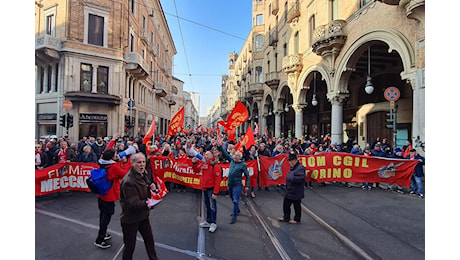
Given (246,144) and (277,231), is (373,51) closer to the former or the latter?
(246,144)

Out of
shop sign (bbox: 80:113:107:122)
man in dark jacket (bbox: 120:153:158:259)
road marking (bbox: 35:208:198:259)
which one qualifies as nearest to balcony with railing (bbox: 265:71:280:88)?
shop sign (bbox: 80:113:107:122)

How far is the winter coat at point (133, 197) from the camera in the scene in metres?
3.09

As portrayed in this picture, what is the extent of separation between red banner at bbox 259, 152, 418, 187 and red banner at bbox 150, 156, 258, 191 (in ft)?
1.17

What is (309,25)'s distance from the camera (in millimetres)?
17844

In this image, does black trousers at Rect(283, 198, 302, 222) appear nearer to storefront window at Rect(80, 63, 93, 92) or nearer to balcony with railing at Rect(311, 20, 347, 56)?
balcony with railing at Rect(311, 20, 347, 56)

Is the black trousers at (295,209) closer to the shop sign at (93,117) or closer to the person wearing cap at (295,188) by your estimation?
the person wearing cap at (295,188)

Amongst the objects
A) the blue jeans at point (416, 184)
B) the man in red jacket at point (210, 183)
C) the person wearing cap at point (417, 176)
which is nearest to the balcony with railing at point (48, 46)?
the man in red jacket at point (210, 183)

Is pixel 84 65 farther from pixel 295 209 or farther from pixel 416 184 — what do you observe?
pixel 416 184

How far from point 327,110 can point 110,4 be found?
22.8 metres

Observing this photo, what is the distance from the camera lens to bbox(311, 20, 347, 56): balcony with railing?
1328 cm

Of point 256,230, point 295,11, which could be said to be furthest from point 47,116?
point 295,11

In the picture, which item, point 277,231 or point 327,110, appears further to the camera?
point 327,110


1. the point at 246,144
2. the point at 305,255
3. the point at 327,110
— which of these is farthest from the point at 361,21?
the point at 305,255

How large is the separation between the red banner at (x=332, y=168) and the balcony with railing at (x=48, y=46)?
20494 millimetres
